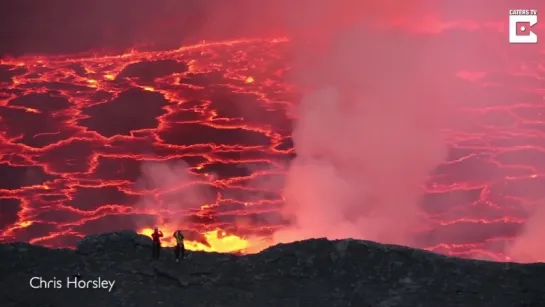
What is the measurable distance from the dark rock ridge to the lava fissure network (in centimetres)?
3746

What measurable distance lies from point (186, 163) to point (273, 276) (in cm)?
5788

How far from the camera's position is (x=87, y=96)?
93.2 meters

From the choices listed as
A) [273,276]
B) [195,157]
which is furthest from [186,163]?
[273,276]

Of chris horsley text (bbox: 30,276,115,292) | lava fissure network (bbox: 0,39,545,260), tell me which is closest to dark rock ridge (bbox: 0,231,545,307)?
chris horsley text (bbox: 30,276,115,292)

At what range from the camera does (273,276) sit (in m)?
21.8

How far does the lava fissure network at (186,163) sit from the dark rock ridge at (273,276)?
123 feet

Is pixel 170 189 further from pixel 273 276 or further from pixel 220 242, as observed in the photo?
pixel 273 276

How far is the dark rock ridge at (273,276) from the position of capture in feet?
66.6

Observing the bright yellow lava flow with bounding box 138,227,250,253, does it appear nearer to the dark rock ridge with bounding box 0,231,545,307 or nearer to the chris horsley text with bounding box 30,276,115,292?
the dark rock ridge with bounding box 0,231,545,307

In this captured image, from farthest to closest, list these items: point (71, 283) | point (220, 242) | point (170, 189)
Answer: point (170, 189), point (220, 242), point (71, 283)

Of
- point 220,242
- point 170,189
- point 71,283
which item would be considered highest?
point 170,189

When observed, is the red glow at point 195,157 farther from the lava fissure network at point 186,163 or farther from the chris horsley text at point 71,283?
the chris horsley text at point 71,283

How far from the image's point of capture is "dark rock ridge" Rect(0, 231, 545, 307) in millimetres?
20312

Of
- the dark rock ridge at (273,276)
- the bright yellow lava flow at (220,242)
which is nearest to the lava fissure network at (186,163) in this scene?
the bright yellow lava flow at (220,242)
